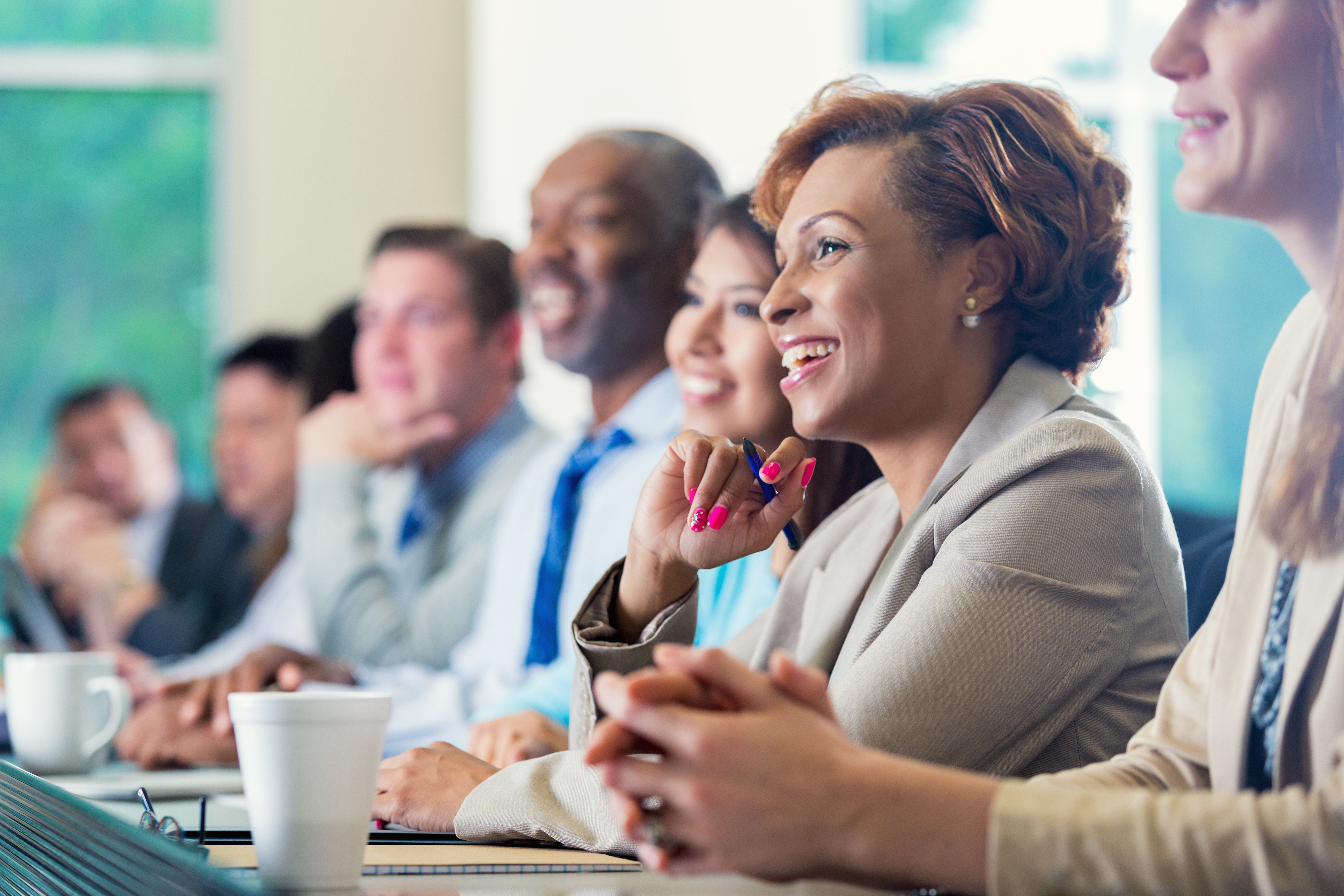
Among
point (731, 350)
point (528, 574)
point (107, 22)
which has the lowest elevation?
point (528, 574)

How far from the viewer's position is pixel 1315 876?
54cm

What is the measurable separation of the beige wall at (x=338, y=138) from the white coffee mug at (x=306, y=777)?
3288 mm

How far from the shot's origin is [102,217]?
418 cm

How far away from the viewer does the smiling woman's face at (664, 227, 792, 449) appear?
1488 mm

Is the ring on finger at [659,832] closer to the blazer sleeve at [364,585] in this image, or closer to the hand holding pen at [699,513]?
the hand holding pen at [699,513]

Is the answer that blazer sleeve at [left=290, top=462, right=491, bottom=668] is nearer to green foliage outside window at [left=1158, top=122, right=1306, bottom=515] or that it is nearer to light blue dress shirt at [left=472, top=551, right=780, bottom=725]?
light blue dress shirt at [left=472, top=551, right=780, bottom=725]

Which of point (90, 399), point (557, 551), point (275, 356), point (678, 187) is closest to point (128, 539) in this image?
point (90, 399)

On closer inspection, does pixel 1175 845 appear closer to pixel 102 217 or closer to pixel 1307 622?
pixel 1307 622

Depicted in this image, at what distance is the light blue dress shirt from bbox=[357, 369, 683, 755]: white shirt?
108mm

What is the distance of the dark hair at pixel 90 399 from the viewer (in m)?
3.73

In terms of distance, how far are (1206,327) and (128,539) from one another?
3051mm

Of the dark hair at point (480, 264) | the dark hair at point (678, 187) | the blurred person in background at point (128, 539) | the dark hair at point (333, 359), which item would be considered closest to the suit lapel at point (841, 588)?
the dark hair at point (678, 187)

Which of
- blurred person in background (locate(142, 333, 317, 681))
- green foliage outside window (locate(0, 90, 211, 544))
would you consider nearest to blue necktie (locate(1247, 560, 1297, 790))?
blurred person in background (locate(142, 333, 317, 681))

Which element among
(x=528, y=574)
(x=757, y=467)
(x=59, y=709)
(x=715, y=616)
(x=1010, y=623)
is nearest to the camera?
(x=1010, y=623)
